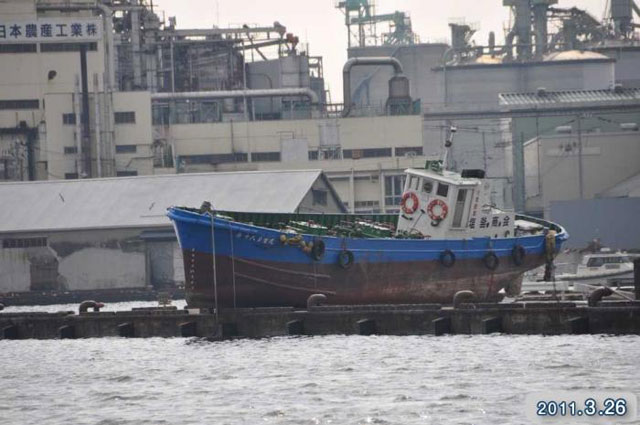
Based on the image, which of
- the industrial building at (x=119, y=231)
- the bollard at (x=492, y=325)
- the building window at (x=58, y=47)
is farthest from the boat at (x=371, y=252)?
the building window at (x=58, y=47)

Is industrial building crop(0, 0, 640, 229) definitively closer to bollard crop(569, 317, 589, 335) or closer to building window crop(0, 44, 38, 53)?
building window crop(0, 44, 38, 53)

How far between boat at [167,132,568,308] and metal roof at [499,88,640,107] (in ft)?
202

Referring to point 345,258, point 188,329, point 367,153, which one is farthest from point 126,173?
point 188,329

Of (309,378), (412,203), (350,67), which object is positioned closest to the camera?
(309,378)

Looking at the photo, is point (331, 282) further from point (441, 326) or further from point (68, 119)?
point (68, 119)

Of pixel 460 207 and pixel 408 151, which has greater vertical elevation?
pixel 408 151

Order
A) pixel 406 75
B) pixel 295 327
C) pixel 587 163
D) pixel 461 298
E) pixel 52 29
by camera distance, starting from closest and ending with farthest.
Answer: pixel 295 327
pixel 461 298
pixel 587 163
pixel 52 29
pixel 406 75

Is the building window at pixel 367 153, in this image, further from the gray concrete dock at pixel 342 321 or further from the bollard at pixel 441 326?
the bollard at pixel 441 326

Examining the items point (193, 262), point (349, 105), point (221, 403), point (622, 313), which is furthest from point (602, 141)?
point (221, 403)

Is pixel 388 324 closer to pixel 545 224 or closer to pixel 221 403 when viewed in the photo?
pixel 221 403

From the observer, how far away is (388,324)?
4912 centimetres

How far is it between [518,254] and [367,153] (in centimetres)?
4802

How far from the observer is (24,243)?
283 feet

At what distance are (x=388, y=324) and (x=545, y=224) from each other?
21.1m
